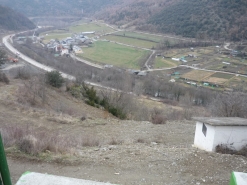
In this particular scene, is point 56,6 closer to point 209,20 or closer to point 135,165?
point 209,20

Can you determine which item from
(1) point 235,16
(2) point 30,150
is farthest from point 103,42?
(2) point 30,150

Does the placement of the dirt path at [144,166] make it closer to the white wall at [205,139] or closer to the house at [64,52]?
the white wall at [205,139]

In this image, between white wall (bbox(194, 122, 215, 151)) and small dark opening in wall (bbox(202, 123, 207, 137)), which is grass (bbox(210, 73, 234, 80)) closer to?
white wall (bbox(194, 122, 215, 151))

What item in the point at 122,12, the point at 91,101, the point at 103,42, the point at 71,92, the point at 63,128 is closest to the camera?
the point at 63,128

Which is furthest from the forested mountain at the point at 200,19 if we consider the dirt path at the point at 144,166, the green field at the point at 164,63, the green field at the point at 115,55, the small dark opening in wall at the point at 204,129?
the dirt path at the point at 144,166

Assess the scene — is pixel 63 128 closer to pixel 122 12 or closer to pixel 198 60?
pixel 198 60
